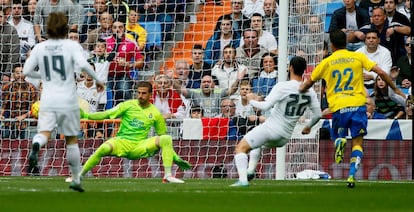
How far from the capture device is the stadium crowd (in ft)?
61.1

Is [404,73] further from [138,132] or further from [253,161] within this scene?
[253,161]

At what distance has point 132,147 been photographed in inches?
612

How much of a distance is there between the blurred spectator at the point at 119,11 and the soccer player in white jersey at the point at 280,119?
7343 millimetres

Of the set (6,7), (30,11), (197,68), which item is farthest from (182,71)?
(6,7)

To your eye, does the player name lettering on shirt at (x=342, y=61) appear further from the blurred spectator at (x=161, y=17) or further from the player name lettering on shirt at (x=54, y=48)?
the blurred spectator at (x=161, y=17)

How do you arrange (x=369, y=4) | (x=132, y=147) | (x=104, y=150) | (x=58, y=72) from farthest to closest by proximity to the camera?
(x=369, y=4) → (x=132, y=147) → (x=104, y=150) → (x=58, y=72)

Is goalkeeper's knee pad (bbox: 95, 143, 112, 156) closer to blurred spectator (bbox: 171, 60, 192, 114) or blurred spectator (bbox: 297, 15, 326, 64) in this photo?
blurred spectator (bbox: 171, 60, 192, 114)

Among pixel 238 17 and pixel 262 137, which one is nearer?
pixel 262 137

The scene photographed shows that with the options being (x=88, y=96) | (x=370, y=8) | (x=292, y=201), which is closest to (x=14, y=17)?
(x=88, y=96)

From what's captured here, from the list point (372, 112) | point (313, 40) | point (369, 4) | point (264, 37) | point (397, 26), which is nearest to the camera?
point (313, 40)

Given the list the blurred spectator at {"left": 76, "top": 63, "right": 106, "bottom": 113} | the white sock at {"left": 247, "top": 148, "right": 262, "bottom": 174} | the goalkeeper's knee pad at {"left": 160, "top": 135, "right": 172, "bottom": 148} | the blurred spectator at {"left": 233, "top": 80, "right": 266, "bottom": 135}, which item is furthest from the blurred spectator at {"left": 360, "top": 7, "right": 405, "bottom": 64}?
the white sock at {"left": 247, "top": 148, "right": 262, "bottom": 174}

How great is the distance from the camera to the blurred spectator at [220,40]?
63.7 ft

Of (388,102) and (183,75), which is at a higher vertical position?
(183,75)

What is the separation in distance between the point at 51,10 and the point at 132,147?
594 cm
